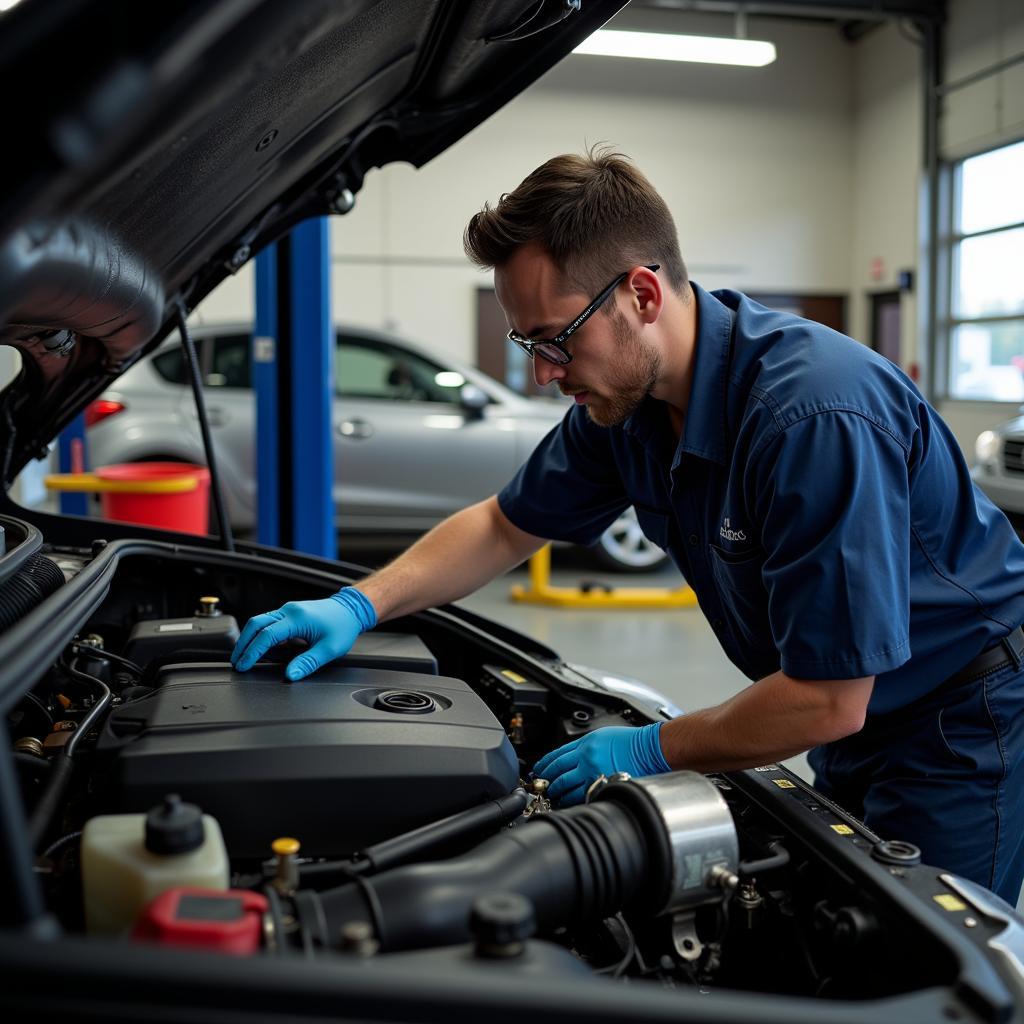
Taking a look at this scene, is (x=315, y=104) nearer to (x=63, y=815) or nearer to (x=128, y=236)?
(x=128, y=236)

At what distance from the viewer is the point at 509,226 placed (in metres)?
1.35

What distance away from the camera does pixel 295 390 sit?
3.70 meters

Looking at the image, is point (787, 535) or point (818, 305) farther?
point (818, 305)

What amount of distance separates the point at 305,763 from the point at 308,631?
0.48 meters

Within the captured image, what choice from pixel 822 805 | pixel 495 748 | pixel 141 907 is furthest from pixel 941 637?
pixel 141 907

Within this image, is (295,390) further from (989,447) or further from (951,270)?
(951,270)

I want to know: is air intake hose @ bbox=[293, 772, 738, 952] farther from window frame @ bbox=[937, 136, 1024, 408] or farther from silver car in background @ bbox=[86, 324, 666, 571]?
window frame @ bbox=[937, 136, 1024, 408]

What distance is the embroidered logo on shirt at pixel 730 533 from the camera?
4.46 ft

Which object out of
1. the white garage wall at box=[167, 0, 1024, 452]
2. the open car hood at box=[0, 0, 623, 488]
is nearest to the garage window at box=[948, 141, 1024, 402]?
the white garage wall at box=[167, 0, 1024, 452]

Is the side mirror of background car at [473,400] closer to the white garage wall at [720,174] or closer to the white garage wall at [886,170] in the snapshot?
the white garage wall at [720,174]

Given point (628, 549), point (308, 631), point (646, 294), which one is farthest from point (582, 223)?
point (628, 549)

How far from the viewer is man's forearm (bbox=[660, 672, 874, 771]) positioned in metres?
1.18

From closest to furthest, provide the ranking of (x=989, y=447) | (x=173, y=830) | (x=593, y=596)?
(x=173, y=830) < (x=989, y=447) < (x=593, y=596)

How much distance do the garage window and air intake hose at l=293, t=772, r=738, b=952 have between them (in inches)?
316
